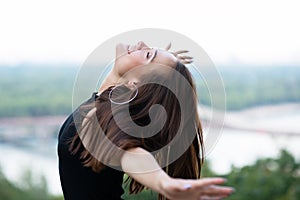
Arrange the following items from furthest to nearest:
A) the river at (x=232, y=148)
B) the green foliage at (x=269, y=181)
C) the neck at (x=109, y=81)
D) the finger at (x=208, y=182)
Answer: the river at (x=232, y=148) < the green foliage at (x=269, y=181) < the neck at (x=109, y=81) < the finger at (x=208, y=182)

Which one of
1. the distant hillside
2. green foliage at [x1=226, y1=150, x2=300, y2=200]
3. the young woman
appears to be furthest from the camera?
the distant hillside

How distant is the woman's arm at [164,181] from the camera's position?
105 cm

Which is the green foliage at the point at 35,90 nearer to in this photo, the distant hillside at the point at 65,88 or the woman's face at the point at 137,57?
the distant hillside at the point at 65,88

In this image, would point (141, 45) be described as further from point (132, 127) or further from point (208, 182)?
point (208, 182)

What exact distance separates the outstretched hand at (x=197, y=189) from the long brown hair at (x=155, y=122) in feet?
0.60

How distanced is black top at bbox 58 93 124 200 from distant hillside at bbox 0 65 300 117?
172cm

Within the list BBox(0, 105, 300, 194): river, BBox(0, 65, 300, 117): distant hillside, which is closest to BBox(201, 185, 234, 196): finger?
BBox(0, 105, 300, 194): river

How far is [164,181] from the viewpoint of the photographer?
110 centimetres

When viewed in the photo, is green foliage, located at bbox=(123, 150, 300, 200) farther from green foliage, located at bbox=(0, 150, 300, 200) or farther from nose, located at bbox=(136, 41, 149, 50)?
nose, located at bbox=(136, 41, 149, 50)

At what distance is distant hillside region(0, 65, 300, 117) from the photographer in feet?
10.4

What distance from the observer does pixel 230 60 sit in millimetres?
3172

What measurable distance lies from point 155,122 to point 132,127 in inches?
2.2

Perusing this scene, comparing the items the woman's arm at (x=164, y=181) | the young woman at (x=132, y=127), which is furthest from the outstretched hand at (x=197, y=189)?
the young woman at (x=132, y=127)

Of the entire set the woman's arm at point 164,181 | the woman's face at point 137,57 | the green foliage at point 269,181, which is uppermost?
the woman's face at point 137,57
